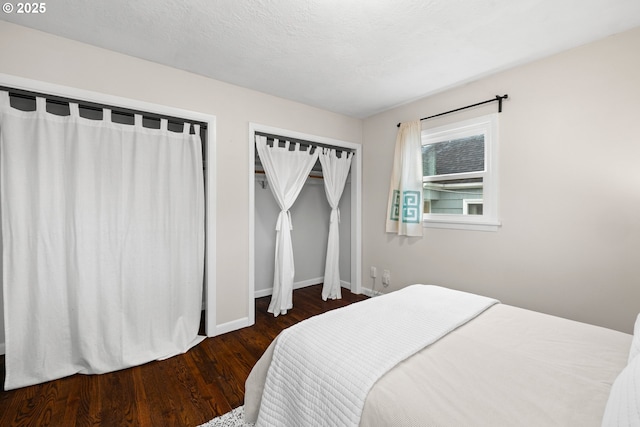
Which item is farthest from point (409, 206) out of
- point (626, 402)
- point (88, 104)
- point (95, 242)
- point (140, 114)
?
point (88, 104)

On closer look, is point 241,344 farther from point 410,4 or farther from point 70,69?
point 410,4

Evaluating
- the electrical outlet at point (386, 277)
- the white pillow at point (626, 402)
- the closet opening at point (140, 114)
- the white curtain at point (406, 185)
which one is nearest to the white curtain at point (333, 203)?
the electrical outlet at point (386, 277)

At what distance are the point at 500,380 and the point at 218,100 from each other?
2953 mm

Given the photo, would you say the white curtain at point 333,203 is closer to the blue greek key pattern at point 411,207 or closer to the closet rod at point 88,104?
the blue greek key pattern at point 411,207

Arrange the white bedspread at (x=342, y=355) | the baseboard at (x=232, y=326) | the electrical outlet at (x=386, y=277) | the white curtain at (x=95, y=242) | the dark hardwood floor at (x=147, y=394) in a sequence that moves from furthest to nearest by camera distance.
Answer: the electrical outlet at (x=386, y=277) < the baseboard at (x=232, y=326) < the white curtain at (x=95, y=242) < the dark hardwood floor at (x=147, y=394) < the white bedspread at (x=342, y=355)

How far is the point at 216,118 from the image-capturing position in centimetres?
270

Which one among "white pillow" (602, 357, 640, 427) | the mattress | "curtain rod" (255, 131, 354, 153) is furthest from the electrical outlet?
"white pillow" (602, 357, 640, 427)

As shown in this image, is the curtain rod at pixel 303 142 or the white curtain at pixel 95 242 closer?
the white curtain at pixel 95 242

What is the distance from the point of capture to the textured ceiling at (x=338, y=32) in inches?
67.4

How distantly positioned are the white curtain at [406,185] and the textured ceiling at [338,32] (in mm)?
691

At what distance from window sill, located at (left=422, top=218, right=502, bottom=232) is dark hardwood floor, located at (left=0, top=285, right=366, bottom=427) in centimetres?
218

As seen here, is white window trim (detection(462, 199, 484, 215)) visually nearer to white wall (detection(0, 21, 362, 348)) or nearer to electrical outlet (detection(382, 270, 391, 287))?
electrical outlet (detection(382, 270, 391, 287))

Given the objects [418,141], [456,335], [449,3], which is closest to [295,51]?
[449,3]

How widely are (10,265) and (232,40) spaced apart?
220cm
